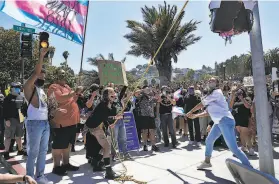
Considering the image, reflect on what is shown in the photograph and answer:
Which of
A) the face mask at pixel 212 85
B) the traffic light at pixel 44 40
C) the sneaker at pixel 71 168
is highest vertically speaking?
the traffic light at pixel 44 40

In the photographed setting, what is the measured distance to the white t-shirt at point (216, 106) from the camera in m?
4.67

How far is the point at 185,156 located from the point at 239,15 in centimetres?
383

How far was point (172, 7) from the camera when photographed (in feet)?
68.7

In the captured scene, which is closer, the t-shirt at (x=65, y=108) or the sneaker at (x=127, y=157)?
the t-shirt at (x=65, y=108)

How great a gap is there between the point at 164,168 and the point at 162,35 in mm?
16629

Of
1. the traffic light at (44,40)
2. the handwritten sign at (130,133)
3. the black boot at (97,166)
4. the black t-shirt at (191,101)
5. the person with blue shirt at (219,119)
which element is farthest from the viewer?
the black t-shirt at (191,101)

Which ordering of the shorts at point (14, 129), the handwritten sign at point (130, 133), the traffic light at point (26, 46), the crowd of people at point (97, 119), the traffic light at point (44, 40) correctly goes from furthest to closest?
the traffic light at point (26, 46) < the handwritten sign at point (130, 133) < the shorts at point (14, 129) < the crowd of people at point (97, 119) < the traffic light at point (44, 40)

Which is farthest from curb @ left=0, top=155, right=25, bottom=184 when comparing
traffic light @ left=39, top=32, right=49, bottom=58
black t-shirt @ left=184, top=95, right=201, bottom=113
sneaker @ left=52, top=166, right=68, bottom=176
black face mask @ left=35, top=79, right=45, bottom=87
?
black t-shirt @ left=184, top=95, right=201, bottom=113

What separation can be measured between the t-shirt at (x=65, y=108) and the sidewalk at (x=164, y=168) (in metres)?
1.04

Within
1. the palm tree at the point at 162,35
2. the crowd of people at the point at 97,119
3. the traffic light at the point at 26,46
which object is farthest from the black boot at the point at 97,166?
the palm tree at the point at 162,35

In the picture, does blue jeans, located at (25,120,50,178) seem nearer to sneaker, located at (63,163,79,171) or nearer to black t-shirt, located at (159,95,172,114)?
sneaker, located at (63,163,79,171)

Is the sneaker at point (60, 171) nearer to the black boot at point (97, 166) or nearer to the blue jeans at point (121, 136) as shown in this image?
the black boot at point (97, 166)

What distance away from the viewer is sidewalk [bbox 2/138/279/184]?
182 inches

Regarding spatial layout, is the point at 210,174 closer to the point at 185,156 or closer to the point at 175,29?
the point at 185,156
